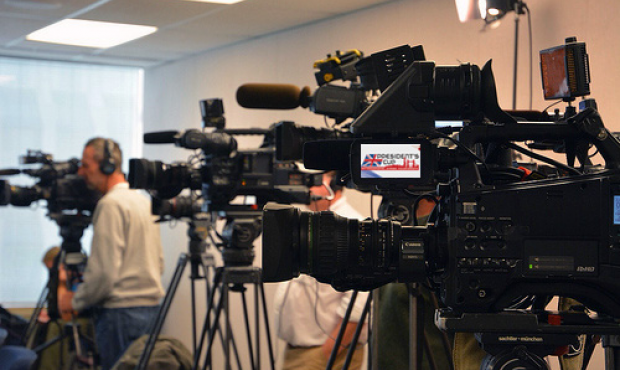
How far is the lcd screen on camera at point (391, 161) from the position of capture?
1584 millimetres

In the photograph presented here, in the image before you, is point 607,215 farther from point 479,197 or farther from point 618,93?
point 618,93

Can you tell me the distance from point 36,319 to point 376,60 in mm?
3915

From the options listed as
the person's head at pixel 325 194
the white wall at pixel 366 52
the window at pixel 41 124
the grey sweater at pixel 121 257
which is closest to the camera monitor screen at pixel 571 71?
the white wall at pixel 366 52

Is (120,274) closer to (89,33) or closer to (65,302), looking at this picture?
(65,302)

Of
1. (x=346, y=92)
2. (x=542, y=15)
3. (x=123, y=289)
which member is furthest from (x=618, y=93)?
(x=123, y=289)

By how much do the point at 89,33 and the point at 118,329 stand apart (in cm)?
224

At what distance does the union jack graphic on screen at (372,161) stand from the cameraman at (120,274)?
115 inches

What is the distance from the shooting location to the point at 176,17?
4980 mm

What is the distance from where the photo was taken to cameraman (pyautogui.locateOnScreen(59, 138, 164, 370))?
4.28m

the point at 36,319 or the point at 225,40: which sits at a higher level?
the point at 225,40

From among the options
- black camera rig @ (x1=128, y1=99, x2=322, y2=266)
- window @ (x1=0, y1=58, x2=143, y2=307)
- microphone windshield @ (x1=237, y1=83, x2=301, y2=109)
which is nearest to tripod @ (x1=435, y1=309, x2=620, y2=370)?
microphone windshield @ (x1=237, y1=83, x2=301, y2=109)

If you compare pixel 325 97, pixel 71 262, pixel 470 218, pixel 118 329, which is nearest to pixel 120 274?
pixel 118 329

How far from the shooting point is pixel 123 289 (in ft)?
14.3

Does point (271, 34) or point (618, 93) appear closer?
point (618, 93)
